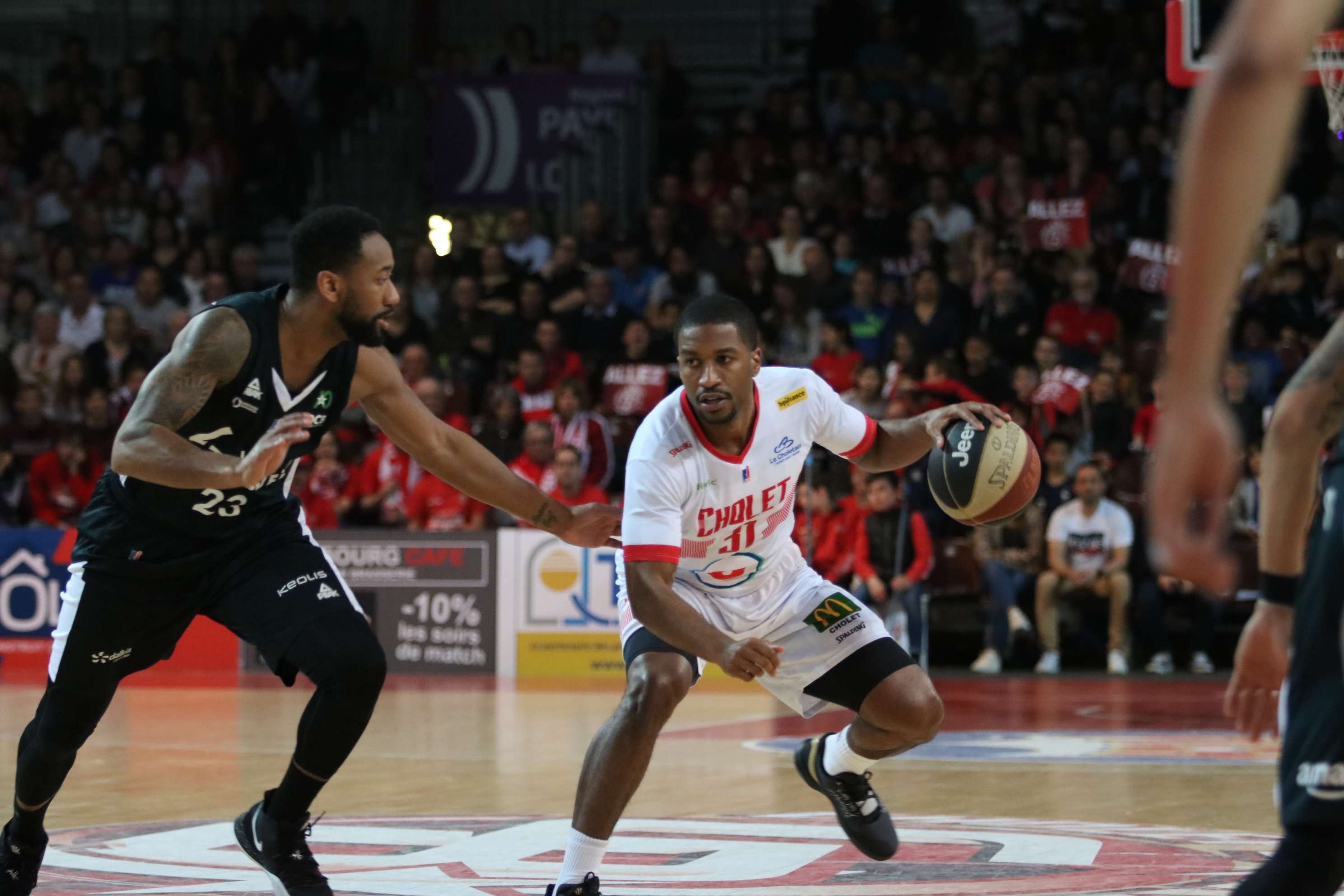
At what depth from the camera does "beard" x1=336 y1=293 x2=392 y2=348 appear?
4828 millimetres

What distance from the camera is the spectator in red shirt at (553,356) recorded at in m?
14.9

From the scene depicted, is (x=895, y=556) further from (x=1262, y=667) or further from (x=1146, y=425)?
(x=1262, y=667)

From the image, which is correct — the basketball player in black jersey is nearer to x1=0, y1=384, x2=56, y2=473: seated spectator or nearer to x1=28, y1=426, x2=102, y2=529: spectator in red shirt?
x1=28, y1=426, x2=102, y2=529: spectator in red shirt

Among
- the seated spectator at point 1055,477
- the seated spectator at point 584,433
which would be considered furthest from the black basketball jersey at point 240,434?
the seated spectator at point 1055,477

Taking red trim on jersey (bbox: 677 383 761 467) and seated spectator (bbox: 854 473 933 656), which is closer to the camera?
red trim on jersey (bbox: 677 383 761 467)

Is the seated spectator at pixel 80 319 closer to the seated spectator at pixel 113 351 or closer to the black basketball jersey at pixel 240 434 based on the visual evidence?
the seated spectator at pixel 113 351

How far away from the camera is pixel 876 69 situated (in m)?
17.9

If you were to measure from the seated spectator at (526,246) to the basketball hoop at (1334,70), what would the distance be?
11646 millimetres

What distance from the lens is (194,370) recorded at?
4625mm

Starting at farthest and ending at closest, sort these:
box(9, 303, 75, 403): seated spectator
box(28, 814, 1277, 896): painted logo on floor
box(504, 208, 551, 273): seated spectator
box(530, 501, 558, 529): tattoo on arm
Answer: box(504, 208, 551, 273): seated spectator < box(9, 303, 75, 403): seated spectator < box(530, 501, 558, 529): tattoo on arm < box(28, 814, 1277, 896): painted logo on floor

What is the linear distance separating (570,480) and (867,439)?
778 cm

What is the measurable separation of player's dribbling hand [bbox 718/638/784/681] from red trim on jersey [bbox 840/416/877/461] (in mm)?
1383

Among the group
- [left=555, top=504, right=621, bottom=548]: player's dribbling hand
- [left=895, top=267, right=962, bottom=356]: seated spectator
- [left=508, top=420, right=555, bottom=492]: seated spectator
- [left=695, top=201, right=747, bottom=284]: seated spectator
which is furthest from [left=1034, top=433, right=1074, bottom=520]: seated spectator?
[left=555, top=504, right=621, bottom=548]: player's dribbling hand

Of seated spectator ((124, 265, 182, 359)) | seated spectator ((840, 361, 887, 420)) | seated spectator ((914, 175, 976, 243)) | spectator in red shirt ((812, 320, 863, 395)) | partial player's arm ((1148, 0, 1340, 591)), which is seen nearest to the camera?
partial player's arm ((1148, 0, 1340, 591))
